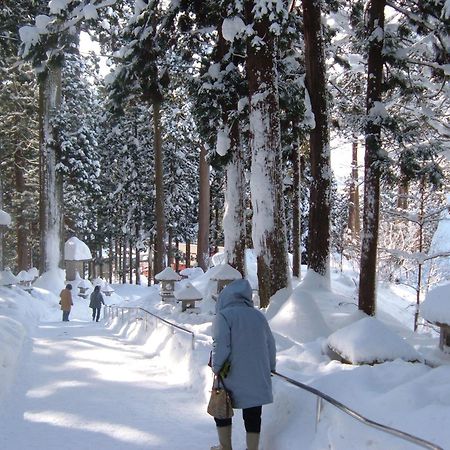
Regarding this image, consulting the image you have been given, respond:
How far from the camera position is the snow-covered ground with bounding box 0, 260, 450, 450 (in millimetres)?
3900

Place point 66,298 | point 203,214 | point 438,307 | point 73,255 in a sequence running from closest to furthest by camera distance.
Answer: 1. point 438,307
2. point 66,298
3. point 203,214
4. point 73,255

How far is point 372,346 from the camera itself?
5.49 m

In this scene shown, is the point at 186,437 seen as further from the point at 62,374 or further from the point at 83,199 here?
the point at 83,199

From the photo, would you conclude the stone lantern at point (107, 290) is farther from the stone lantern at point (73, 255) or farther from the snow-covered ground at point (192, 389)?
the snow-covered ground at point (192, 389)

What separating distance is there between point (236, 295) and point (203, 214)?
22.9 metres

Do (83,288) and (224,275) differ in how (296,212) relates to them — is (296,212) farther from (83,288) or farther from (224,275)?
(83,288)

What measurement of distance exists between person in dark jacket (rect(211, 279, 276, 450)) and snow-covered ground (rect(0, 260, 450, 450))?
0.51 metres

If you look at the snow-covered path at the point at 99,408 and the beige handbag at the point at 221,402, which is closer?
the beige handbag at the point at 221,402

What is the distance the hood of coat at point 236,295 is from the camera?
433cm

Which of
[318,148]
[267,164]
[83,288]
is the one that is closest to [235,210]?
[318,148]

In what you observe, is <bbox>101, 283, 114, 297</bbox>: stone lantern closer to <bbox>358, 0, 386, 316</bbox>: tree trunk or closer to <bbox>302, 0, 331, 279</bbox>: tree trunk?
<bbox>302, 0, 331, 279</bbox>: tree trunk

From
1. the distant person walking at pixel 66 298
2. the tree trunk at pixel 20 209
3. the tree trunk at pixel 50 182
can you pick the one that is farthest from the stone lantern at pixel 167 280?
the tree trunk at pixel 20 209

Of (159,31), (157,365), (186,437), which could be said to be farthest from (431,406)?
(159,31)

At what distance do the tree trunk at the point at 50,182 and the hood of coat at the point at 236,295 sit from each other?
21.2 m
